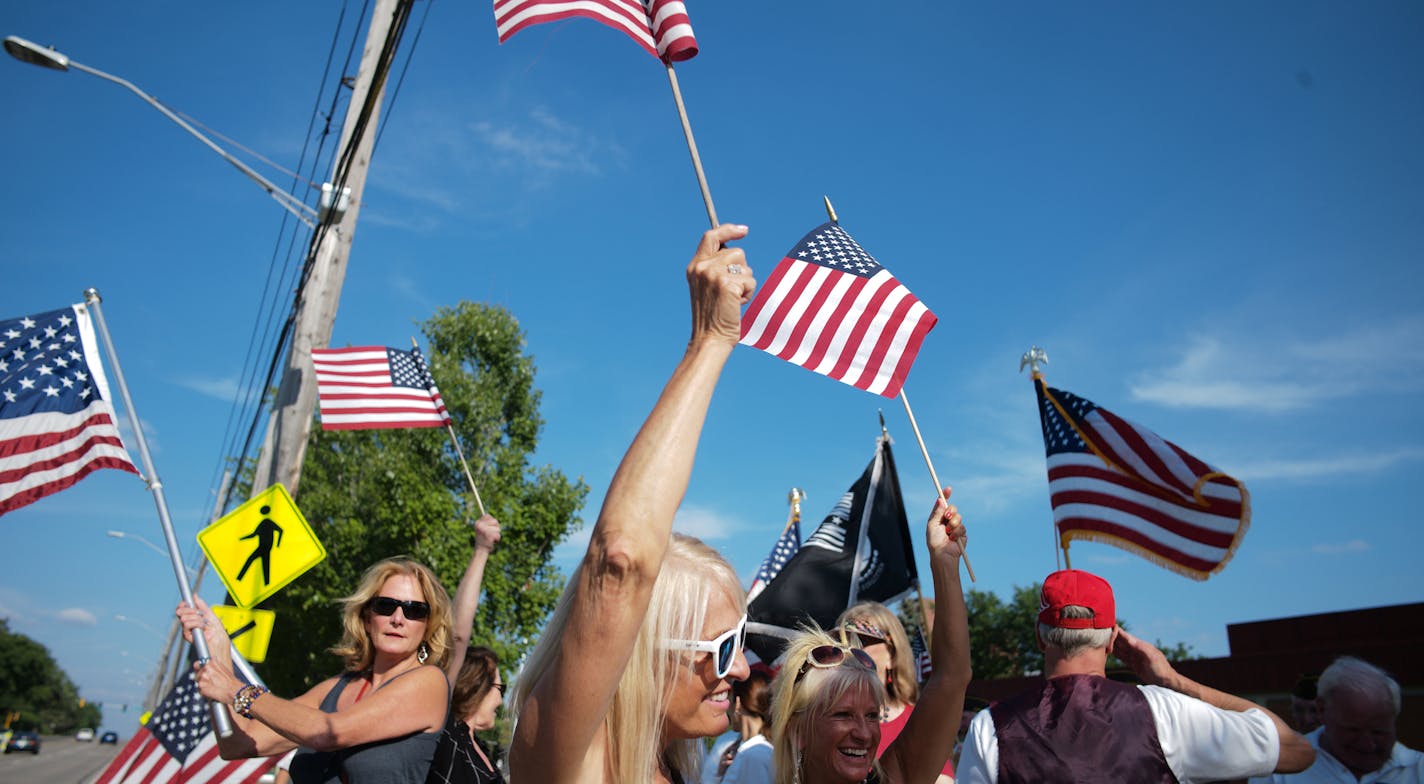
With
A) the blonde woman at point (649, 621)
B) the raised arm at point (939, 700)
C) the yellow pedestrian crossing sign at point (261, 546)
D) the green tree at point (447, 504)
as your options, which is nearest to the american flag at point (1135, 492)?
the raised arm at point (939, 700)

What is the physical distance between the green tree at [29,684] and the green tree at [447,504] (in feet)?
312

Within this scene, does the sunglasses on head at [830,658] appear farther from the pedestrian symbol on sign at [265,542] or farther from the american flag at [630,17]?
the pedestrian symbol on sign at [265,542]

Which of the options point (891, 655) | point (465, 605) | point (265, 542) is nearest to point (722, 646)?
point (891, 655)

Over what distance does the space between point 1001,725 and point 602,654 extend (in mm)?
2498

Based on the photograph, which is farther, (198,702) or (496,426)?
(496,426)

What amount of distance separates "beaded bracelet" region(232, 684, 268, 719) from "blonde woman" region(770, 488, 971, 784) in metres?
1.78

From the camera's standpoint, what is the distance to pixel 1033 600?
185ft

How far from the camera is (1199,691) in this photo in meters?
3.36

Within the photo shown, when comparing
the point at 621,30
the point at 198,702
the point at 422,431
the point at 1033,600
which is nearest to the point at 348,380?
the point at 198,702

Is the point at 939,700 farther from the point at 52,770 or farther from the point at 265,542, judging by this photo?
the point at 52,770

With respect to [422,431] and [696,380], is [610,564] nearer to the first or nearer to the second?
[696,380]

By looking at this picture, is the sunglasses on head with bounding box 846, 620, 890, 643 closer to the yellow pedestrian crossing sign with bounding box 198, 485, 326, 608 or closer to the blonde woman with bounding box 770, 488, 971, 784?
the blonde woman with bounding box 770, 488, 971, 784

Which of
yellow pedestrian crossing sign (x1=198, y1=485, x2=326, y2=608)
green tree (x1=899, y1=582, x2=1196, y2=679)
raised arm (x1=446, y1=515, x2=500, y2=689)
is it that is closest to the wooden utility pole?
yellow pedestrian crossing sign (x1=198, y1=485, x2=326, y2=608)

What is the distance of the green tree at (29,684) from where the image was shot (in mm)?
98688
